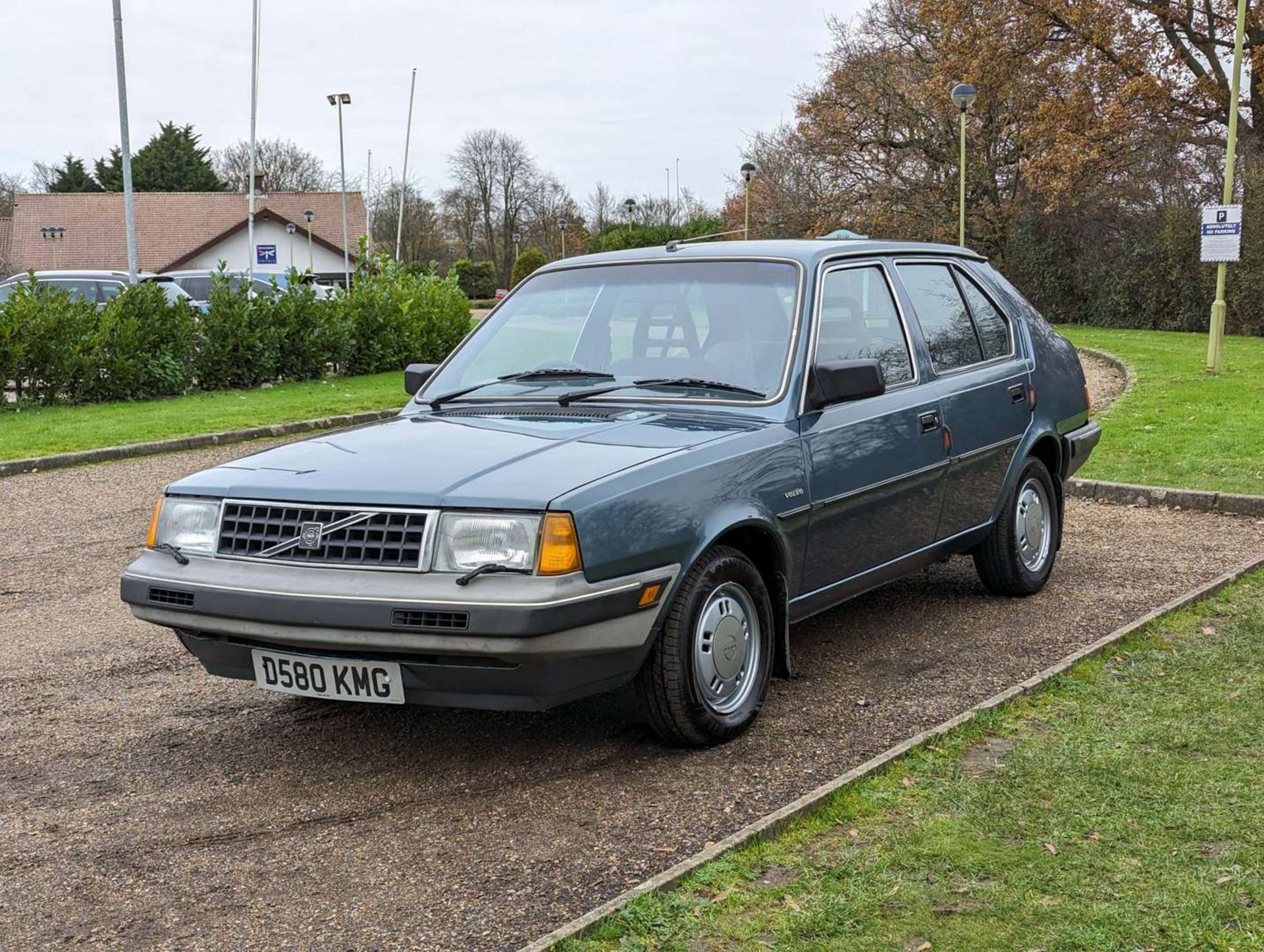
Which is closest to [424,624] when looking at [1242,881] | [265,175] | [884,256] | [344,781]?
[344,781]

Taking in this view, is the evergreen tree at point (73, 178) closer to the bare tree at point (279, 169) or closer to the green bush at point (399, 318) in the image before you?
the bare tree at point (279, 169)

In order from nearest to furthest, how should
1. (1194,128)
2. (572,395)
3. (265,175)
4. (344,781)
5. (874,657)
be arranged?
(344,781) → (572,395) → (874,657) → (1194,128) → (265,175)

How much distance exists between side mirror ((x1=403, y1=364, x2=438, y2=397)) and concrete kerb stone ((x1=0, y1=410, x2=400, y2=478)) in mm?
5125

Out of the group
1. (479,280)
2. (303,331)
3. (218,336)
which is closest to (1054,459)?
(218,336)

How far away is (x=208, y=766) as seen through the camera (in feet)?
15.8

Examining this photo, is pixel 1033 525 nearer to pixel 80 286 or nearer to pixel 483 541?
pixel 483 541

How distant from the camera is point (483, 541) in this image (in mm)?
4234

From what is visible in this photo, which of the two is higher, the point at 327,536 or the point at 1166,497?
the point at 327,536

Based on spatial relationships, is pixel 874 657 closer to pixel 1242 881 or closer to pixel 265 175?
pixel 1242 881

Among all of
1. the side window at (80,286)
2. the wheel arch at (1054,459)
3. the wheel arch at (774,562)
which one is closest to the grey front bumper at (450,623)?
the wheel arch at (774,562)

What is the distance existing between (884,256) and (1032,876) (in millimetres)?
3356

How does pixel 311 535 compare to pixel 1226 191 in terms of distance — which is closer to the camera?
pixel 311 535

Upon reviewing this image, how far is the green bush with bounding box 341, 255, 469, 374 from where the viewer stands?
71.9 feet

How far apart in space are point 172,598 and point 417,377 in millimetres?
1969
